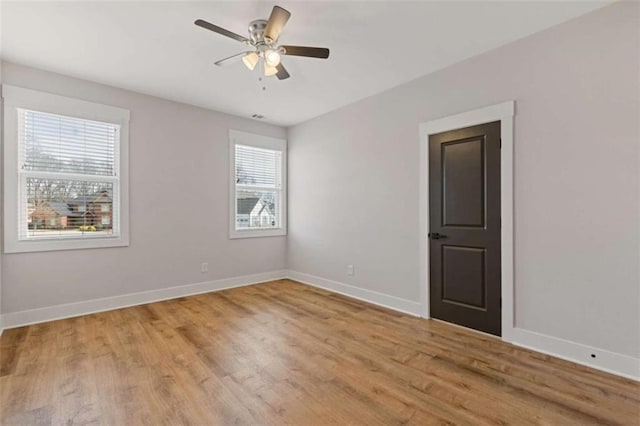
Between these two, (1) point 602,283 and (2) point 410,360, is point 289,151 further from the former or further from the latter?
(1) point 602,283

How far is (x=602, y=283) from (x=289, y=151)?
4.52m

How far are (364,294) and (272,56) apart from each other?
10.1 ft

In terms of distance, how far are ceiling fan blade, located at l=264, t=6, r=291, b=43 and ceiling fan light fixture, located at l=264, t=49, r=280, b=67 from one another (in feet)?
0.30

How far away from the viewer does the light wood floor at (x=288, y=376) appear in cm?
183

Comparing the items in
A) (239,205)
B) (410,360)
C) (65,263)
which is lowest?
(410,360)

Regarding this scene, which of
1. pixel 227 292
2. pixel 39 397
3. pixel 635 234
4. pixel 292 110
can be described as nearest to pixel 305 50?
pixel 292 110

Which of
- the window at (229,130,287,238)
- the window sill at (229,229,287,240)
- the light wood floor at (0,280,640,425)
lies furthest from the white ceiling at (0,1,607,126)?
the light wood floor at (0,280,640,425)

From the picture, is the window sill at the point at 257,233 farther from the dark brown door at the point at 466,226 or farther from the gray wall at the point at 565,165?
the dark brown door at the point at 466,226

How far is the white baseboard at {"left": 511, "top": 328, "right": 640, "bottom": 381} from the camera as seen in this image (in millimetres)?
2225

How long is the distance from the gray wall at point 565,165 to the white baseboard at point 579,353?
56 mm

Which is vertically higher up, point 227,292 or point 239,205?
point 239,205

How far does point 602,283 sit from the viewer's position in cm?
235

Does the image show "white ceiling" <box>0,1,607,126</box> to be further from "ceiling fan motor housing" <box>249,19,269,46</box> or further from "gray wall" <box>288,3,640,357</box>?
"gray wall" <box>288,3,640,357</box>

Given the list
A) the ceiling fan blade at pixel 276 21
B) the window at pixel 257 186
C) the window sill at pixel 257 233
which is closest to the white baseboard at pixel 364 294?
the window sill at pixel 257 233
